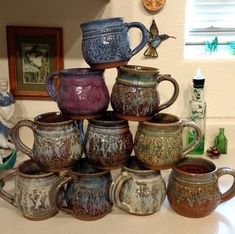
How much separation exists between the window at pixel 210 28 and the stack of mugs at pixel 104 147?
0.52 m

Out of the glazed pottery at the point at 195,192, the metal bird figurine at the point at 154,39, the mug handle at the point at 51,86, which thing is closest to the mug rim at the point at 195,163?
the glazed pottery at the point at 195,192

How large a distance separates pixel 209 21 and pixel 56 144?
777mm

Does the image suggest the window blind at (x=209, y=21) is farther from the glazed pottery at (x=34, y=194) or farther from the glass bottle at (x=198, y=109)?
the glazed pottery at (x=34, y=194)

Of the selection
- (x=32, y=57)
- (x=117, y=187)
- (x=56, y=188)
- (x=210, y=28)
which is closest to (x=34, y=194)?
(x=56, y=188)

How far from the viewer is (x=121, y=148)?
848 millimetres

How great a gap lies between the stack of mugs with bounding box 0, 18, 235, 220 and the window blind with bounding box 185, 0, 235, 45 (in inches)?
21.3

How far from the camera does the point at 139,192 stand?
855mm

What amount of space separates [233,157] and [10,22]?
81 centimetres

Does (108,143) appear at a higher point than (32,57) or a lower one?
lower

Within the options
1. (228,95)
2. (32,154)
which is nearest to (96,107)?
(32,154)

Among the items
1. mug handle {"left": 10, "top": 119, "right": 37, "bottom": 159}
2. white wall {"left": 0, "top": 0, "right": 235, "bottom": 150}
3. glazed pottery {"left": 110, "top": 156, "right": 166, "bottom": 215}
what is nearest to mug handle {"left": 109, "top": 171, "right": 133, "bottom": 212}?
glazed pottery {"left": 110, "top": 156, "right": 166, "bottom": 215}

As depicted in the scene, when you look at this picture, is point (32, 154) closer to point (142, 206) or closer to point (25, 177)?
point (25, 177)

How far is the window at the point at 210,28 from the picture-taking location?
132 centimetres

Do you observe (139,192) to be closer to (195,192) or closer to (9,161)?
(195,192)
